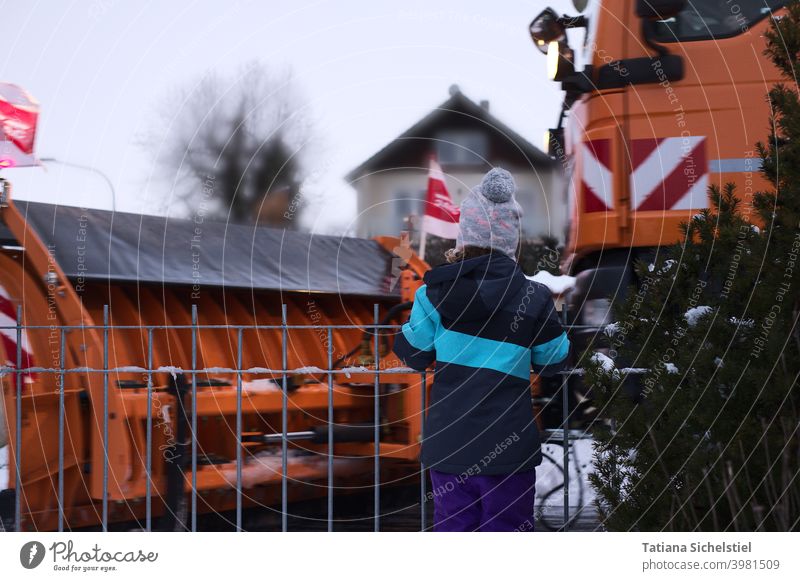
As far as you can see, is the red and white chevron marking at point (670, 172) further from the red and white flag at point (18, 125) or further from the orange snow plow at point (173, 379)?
the red and white flag at point (18, 125)

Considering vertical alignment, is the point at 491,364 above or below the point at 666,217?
below

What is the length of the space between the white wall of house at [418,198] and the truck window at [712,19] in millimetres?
1031

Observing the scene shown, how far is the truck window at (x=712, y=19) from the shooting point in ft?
16.5

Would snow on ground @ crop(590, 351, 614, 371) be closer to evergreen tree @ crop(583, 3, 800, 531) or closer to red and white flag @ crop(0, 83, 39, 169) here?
evergreen tree @ crop(583, 3, 800, 531)

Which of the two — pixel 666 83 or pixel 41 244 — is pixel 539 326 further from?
pixel 41 244

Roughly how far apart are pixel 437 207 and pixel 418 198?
2.79ft

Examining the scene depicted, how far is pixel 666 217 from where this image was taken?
4.91m

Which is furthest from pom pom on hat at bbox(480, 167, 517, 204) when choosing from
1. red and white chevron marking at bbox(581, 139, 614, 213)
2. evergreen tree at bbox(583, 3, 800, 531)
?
red and white chevron marking at bbox(581, 139, 614, 213)

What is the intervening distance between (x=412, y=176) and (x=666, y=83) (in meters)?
4.30

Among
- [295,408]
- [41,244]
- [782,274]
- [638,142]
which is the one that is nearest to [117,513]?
[295,408]

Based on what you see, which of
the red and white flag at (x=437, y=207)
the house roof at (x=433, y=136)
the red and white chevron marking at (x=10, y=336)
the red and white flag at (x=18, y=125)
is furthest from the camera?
the house roof at (x=433, y=136)

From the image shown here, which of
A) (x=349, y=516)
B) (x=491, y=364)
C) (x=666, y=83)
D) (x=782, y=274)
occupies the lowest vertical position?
(x=349, y=516)

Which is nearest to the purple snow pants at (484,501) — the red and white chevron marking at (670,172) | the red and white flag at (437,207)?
the red and white chevron marking at (670,172)

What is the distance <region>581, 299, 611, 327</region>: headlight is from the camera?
484 centimetres
